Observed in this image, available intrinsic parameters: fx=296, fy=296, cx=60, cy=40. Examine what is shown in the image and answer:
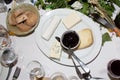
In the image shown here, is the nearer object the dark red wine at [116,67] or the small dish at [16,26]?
the dark red wine at [116,67]

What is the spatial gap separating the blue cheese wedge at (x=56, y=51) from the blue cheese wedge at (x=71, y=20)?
10 centimetres

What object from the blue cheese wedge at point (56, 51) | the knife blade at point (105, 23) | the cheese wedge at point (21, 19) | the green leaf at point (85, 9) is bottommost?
the blue cheese wedge at point (56, 51)

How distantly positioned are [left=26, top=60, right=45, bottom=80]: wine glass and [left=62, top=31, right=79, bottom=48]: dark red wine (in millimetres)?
143

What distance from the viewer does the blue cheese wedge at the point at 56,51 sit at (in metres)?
1.20

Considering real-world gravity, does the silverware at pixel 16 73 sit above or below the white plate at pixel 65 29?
below

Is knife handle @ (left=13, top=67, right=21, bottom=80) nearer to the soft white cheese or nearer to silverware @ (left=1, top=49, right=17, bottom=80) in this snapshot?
silverware @ (left=1, top=49, right=17, bottom=80)

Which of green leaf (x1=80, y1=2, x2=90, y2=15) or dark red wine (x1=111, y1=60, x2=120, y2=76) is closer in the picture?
dark red wine (x1=111, y1=60, x2=120, y2=76)

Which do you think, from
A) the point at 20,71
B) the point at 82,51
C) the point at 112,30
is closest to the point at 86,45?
the point at 82,51

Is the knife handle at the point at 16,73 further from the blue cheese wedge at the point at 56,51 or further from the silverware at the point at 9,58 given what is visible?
the blue cheese wedge at the point at 56,51

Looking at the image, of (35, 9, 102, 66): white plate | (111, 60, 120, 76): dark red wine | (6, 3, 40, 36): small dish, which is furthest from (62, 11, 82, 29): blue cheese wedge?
(111, 60, 120, 76): dark red wine

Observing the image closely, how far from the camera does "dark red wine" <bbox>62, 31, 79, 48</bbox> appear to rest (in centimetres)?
120

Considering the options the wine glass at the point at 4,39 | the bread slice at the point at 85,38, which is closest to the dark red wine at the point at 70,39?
the bread slice at the point at 85,38

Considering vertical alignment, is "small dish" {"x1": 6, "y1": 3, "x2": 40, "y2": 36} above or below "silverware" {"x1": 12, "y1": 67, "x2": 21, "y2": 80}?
above

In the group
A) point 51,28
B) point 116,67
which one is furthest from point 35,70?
point 116,67
